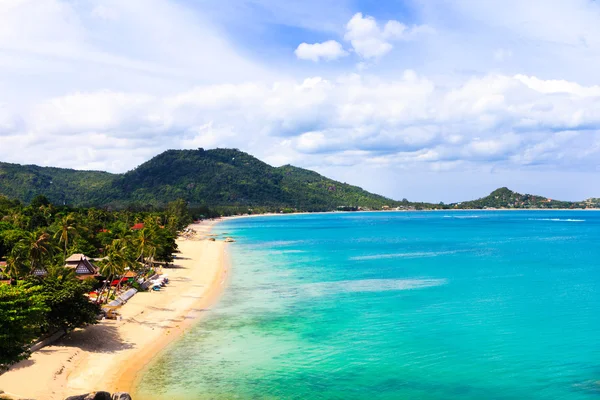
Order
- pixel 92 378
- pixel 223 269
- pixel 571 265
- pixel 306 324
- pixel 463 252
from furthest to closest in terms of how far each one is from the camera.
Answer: pixel 463 252 → pixel 571 265 → pixel 223 269 → pixel 306 324 → pixel 92 378

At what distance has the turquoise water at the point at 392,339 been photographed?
30.9 metres

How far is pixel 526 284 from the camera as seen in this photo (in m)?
69.3

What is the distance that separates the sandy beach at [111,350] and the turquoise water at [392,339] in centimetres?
194

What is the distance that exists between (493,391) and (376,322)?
17.2m

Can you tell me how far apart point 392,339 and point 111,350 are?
22578 mm

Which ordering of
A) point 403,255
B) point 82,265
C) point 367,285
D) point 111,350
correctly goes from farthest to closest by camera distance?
point 403,255 → point 367,285 → point 82,265 → point 111,350

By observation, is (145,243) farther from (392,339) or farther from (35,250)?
(392,339)

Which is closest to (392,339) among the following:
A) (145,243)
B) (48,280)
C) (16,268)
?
(48,280)

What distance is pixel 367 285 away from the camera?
67.8 metres

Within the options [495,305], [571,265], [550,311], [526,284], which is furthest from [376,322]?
[571,265]

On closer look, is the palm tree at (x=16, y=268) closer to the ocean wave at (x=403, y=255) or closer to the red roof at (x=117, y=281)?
the red roof at (x=117, y=281)

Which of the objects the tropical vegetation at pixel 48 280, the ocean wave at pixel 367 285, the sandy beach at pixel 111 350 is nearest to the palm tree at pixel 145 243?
the tropical vegetation at pixel 48 280

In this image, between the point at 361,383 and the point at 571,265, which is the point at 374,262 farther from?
the point at 361,383

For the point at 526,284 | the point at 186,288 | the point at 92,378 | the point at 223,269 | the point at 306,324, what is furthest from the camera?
the point at 223,269
